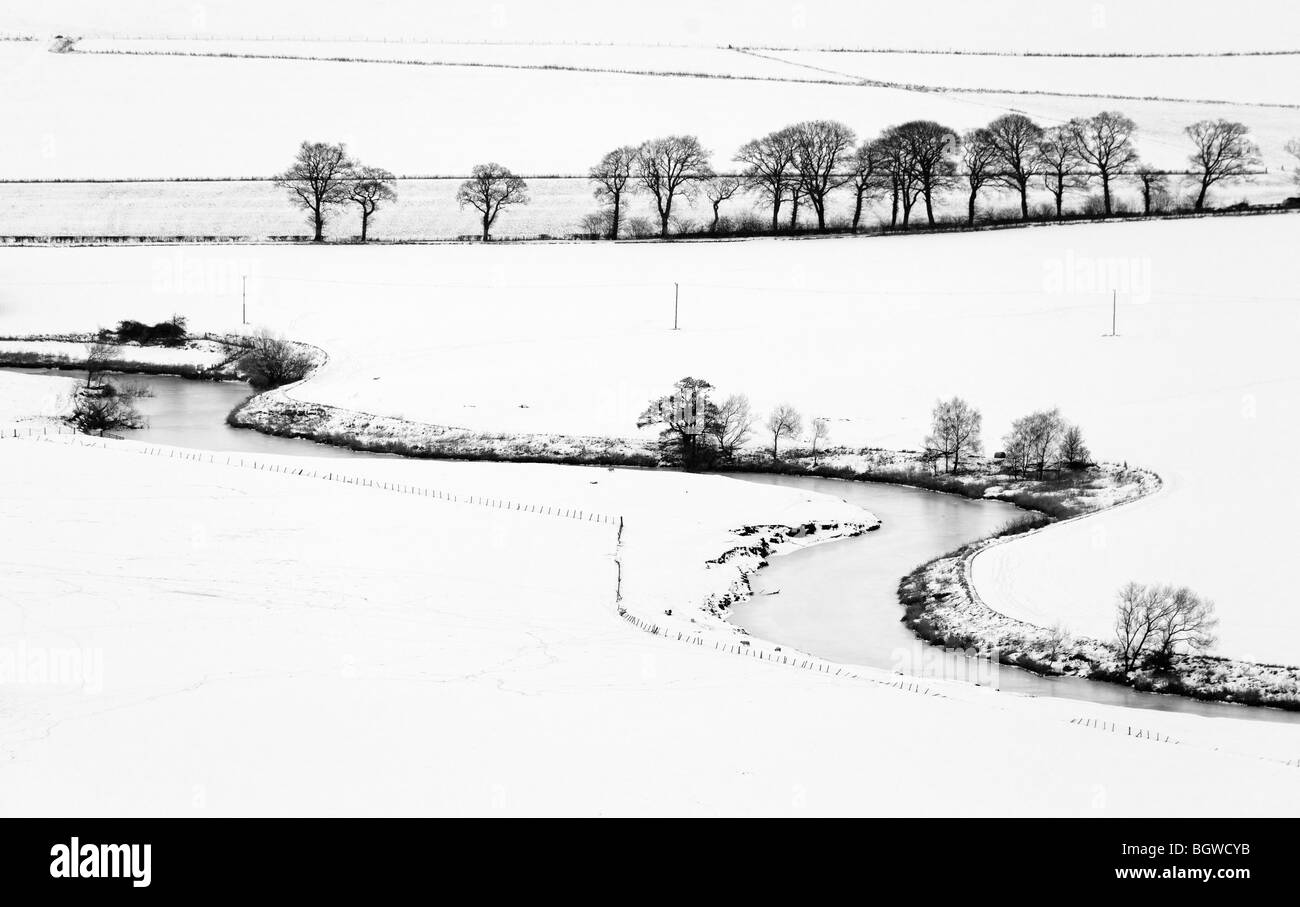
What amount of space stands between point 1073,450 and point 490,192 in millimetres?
42312

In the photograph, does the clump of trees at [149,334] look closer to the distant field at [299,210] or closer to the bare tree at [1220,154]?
the distant field at [299,210]

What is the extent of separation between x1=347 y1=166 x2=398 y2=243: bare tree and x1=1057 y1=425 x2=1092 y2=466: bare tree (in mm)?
43252

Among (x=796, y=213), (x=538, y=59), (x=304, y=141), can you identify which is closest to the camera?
(x=796, y=213)

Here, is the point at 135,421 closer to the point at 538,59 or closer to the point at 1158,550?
the point at 1158,550

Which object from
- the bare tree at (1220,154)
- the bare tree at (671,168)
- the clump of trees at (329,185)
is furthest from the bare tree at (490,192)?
the bare tree at (1220,154)

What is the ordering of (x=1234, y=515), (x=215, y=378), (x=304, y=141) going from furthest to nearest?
(x=304, y=141)
(x=215, y=378)
(x=1234, y=515)

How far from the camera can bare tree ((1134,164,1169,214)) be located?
7500 centimetres

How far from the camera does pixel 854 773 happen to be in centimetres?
2022

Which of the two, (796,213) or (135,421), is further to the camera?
(796,213)

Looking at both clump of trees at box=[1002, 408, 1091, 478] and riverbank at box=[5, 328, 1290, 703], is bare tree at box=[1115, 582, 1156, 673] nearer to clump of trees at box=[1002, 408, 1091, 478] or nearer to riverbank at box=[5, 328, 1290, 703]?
riverbank at box=[5, 328, 1290, 703]

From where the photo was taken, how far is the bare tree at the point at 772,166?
7450cm

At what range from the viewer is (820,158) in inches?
2965
